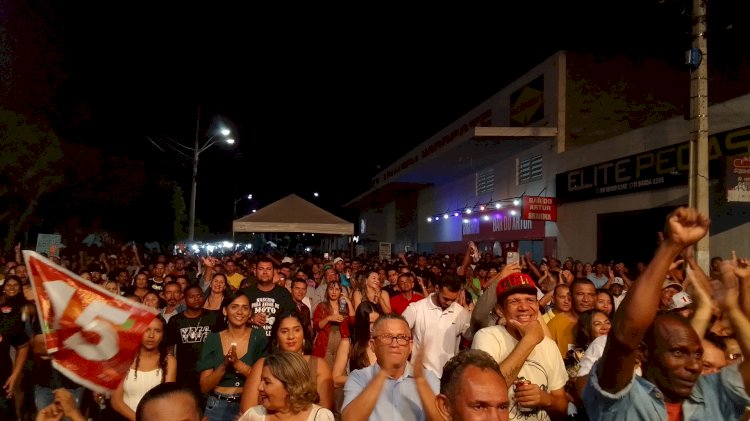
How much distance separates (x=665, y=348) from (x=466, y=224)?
2882 cm

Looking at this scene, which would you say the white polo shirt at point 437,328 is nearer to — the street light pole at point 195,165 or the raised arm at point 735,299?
the raised arm at point 735,299

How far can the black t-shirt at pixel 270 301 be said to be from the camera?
761cm

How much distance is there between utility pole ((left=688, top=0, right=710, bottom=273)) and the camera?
10.4 metres

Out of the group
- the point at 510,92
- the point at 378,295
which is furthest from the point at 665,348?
the point at 510,92

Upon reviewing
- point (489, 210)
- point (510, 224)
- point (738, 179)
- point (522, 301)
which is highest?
point (489, 210)

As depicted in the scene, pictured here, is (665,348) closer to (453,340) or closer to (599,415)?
(599,415)

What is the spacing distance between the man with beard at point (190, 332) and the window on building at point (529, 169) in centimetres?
Result: 1837

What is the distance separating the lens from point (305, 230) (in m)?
16.2

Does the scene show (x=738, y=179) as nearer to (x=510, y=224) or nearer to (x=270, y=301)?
(x=270, y=301)

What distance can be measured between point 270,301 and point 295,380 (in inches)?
162

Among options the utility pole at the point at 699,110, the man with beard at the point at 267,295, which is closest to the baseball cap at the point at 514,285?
the man with beard at the point at 267,295

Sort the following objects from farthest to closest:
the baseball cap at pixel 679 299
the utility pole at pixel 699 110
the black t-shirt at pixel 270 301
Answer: the utility pole at pixel 699 110
the black t-shirt at pixel 270 301
the baseball cap at pixel 679 299

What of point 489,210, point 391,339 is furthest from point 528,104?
point 391,339

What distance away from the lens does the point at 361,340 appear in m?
5.61
